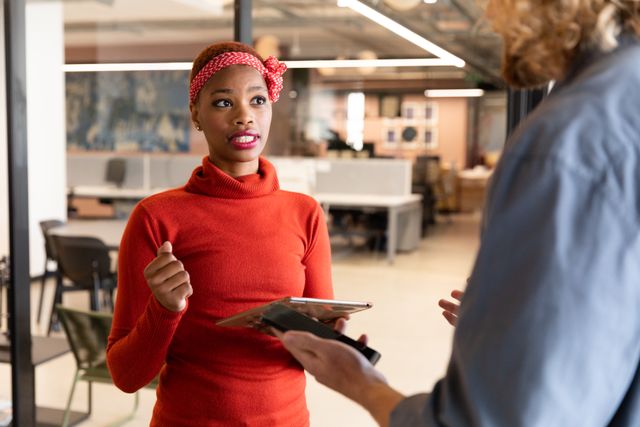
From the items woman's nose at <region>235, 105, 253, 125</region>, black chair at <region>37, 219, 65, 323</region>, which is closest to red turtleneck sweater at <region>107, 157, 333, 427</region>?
woman's nose at <region>235, 105, 253, 125</region>

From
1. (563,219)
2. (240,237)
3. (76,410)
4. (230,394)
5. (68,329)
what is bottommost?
(76,410)

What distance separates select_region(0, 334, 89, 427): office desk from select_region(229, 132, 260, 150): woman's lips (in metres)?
2.25

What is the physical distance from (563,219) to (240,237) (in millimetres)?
848

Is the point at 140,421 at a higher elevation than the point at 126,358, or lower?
lower

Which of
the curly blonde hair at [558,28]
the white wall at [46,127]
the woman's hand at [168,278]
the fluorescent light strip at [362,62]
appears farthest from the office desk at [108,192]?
the curly blonde hair at [558,28]

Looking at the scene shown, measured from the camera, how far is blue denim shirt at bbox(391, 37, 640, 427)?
28.3 inches

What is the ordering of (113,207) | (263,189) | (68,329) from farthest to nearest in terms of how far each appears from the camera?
(113,207), (68,329), (263,189)

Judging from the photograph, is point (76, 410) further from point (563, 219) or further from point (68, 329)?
point (563, 219)

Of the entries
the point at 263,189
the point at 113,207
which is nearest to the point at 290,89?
the point at 113,207

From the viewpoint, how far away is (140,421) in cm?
420

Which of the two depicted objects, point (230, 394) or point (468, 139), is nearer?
point (230, 394)

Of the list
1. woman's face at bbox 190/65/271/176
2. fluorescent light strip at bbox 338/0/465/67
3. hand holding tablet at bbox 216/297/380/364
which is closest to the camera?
hand holding tablet at bbox 216/297/380/364

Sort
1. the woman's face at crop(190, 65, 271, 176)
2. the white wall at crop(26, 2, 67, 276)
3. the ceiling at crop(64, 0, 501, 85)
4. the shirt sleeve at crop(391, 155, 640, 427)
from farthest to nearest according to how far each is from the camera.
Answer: the ceiling at crop(64, 0, 501, 85) → the white wall at crop(26, 2, 67, 276) → the woman's face at crop(190, 65, 271, 176) → the shirt sleeve at crop(391, 155, 640, 427)

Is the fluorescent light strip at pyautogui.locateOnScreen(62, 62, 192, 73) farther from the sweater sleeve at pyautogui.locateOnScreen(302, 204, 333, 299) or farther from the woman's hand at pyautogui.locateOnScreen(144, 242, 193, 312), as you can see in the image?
the woman's hand at pyautogui.locateOnScreen(144, 242, 193, 312)
